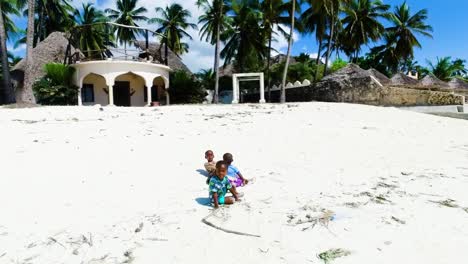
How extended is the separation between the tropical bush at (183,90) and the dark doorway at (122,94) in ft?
9.96

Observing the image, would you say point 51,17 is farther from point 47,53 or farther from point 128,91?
point 128,91

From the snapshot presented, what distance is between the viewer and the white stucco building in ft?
59.0

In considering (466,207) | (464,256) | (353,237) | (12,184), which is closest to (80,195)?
(12,184)

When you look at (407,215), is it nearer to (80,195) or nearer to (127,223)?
(127,223)

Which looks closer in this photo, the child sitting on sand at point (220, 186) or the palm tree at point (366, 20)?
the child sitting on sand at point (220, 186)

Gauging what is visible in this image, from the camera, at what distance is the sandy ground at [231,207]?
289 cm

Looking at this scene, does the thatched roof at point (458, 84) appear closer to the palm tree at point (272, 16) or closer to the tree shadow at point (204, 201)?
the palm tree at point (272, 16)

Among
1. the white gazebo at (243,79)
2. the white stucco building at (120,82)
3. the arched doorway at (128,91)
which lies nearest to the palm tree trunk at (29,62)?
the white stucco building at (120,82)

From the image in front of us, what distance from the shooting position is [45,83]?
16703 mm

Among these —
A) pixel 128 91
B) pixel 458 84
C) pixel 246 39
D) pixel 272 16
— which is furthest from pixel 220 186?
pixel 458 84

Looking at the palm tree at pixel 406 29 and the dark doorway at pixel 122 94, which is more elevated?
the palm tree at pixel 406 29

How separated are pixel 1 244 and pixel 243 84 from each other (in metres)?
26.9

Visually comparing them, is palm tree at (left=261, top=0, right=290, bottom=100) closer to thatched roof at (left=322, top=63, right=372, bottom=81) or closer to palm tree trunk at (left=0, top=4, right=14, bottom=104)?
thatched roof at (left=322, top=63, right=372, bottom=81)

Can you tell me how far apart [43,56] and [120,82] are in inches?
223
